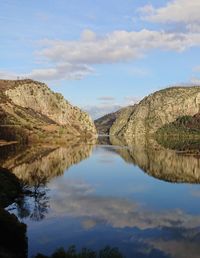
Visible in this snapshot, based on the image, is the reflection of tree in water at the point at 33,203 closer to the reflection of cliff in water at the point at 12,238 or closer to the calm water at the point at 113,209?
the calm water at the point at 113,209

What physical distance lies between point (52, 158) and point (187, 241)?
4774 inches

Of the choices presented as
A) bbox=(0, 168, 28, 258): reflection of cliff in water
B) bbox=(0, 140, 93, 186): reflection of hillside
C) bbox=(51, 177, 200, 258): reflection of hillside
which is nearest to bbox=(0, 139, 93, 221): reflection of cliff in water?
bbox=(0, 140, 93, 186): reflection of hillside

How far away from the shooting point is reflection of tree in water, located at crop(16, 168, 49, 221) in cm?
7425

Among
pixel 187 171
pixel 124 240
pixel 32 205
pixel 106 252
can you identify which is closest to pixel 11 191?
pixel 32 205

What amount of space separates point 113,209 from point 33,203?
50.9 feet

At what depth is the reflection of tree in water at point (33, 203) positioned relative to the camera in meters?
74.2

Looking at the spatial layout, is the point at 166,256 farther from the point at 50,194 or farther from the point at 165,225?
the point at 50,194

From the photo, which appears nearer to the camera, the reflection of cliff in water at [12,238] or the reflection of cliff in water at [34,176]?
the reflection of cliff in water at [12,238]

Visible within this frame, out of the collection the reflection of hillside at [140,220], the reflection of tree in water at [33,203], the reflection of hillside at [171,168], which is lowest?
the reflection of hillside at [140,220]

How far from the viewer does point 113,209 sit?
8488 centimetres

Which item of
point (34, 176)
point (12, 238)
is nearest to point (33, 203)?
point (12, 238)

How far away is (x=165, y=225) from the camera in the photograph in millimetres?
72688

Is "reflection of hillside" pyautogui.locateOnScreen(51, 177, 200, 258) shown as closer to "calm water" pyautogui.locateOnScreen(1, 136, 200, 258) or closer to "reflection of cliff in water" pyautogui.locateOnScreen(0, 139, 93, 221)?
"calm water" pyautogui.locateOnScreen(1, 136, 200, 258)

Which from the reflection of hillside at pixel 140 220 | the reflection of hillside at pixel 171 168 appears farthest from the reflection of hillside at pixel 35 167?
the reflection of hillside at pixel 171 168
